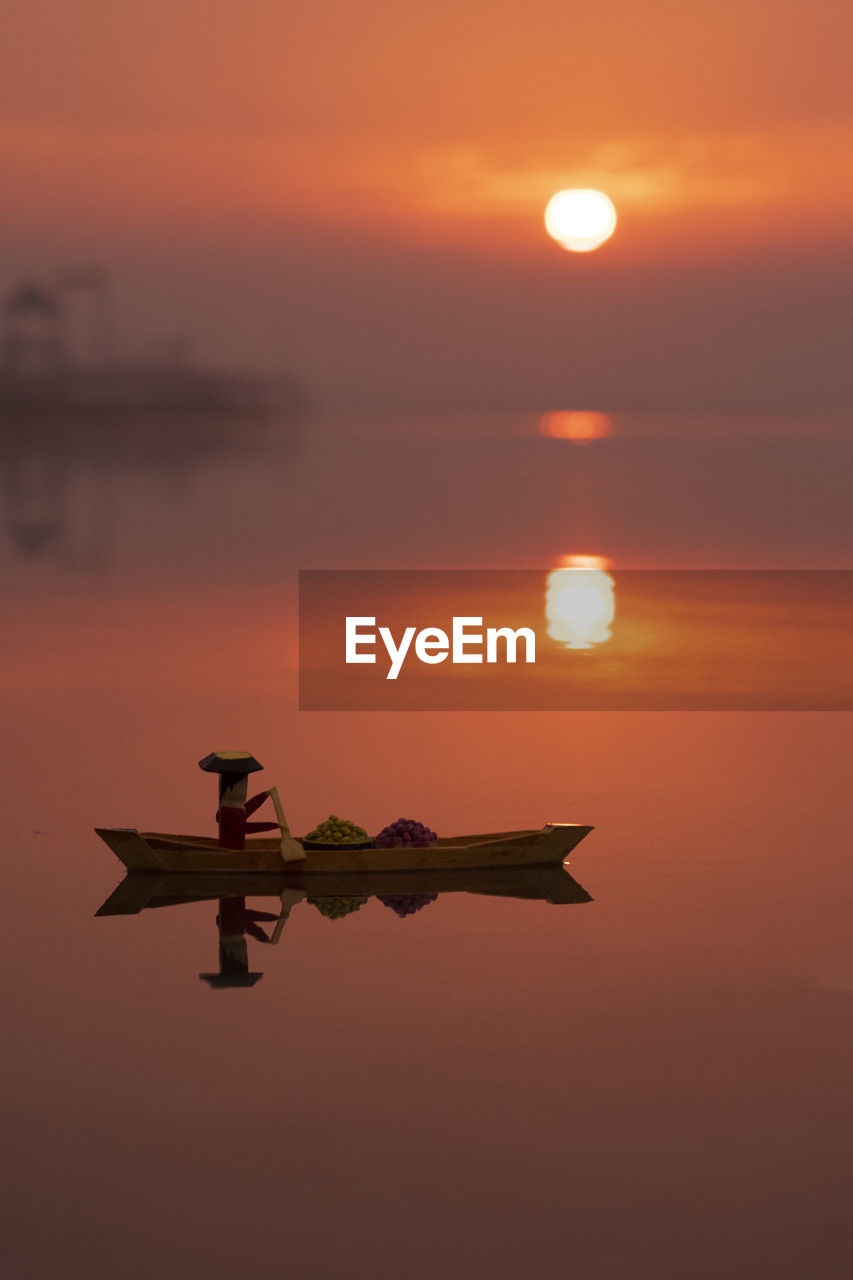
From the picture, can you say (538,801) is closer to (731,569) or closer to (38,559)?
(731,569)

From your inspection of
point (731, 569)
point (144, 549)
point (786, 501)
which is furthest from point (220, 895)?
point (786, 501)

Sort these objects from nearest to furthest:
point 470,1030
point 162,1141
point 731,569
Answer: point 162,1141, point 470,1030, point 731,569

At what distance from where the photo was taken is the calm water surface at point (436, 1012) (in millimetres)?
11570

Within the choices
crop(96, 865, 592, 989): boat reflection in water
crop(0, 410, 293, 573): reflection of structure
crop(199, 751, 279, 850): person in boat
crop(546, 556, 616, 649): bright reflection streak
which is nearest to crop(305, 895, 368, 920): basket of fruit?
crop(96, 865, 592, 989): boat reflection in water

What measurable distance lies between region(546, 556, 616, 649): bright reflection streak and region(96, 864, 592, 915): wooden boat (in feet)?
54.6

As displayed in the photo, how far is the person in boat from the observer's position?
783 inches

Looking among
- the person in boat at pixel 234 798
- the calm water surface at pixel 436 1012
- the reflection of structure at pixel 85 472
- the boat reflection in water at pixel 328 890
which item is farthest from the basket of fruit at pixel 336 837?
the reflection of structure at pixel 85 472

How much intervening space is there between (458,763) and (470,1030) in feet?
36.1

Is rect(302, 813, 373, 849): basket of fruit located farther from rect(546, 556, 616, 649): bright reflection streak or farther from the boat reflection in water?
rect(546, 556, 616, 649): bright reflection streak

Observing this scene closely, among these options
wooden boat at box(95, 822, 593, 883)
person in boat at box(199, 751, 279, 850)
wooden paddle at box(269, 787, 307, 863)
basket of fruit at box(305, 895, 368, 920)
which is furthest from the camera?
person in boat at box(199, 751, 279, 850)

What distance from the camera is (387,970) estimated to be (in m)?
16.6

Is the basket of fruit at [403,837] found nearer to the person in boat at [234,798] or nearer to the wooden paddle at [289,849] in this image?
the wooden paddle at [289,849]

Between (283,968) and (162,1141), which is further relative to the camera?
(283,968)

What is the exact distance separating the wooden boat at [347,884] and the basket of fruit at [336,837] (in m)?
0.31
